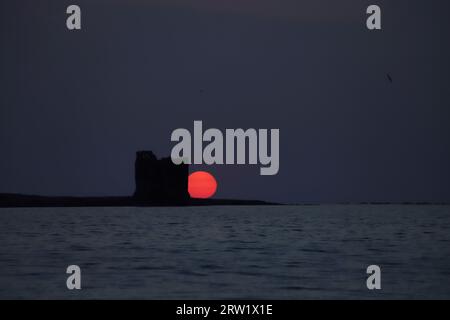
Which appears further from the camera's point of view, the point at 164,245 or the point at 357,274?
the point at 164,245

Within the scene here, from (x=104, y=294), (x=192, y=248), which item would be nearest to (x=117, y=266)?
(x=104, y=294)

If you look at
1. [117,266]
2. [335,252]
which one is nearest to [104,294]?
[117,266]
